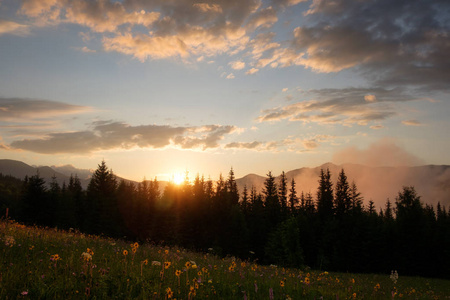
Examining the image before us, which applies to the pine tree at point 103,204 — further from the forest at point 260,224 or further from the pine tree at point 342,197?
the pine tree at point 342,197

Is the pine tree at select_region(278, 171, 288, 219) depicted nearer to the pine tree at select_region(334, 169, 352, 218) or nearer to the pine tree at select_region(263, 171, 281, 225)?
the pine tree at select_region(263, 171, 281, 225)

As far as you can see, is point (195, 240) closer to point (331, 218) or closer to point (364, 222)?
point (331, 218)

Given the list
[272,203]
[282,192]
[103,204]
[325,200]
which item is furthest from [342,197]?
[103,204]

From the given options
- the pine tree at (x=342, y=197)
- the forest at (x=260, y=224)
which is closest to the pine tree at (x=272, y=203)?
the forest at (x=260, y=224)

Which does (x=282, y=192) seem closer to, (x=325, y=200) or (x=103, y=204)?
(x=325, y=200)

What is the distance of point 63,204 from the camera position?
57.6 m

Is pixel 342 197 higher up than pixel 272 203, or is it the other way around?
pixel 342 197

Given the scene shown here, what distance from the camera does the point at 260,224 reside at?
54.2 m

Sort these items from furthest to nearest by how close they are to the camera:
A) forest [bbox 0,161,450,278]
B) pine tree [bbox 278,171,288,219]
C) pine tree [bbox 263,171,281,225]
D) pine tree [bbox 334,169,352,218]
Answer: pine tree [bbox 278,171,288,219] < pine tree [bbox 334,169,352,218] < pine tree [bbox 263,171,281,225] < forest [bbox 0,161,450,278]

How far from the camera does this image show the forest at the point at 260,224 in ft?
156

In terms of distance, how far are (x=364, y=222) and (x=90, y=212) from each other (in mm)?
48541

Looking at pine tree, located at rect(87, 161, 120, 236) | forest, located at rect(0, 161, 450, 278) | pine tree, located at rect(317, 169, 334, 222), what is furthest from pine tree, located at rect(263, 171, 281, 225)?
pine tree, located at rect(87, 161, 120, 236)

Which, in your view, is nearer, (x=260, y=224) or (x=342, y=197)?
(x=260, y=224)

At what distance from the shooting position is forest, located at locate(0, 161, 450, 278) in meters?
47.5
